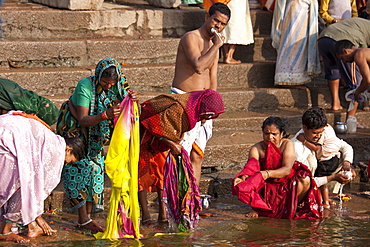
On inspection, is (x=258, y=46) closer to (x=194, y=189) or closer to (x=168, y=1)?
(x=168, y=1)

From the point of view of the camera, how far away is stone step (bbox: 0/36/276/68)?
339 inches

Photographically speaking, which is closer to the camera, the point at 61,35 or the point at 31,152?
the point at 31,152

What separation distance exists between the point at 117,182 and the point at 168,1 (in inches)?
200

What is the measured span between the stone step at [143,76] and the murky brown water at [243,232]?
90.4 inches

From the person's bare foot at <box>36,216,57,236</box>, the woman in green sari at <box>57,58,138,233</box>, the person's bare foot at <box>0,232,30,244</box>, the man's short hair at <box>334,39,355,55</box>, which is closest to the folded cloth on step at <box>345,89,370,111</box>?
the man's short hair at <box>334,39,355,55</box>

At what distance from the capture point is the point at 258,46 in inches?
402

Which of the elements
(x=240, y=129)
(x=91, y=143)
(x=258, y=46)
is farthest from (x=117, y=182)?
(x=258, y=46)

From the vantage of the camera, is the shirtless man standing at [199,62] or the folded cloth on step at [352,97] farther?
the folded cloth on step at [352,97]

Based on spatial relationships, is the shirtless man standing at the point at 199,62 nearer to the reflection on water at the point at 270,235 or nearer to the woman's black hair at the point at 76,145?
the reflection on water at the point at 270,235

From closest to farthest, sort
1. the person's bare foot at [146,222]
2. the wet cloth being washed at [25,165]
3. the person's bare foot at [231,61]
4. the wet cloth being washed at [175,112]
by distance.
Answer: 1. the wet cloth being washed at [25,165]
2. the wet cloth being washed at [175,112]
3. the person's bare foot at [146,222]
4. the person's bare foot at [231,61]

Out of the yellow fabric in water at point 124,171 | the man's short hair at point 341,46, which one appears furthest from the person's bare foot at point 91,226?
the man's short hair at point 341,46

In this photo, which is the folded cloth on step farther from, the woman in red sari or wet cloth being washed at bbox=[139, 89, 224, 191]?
wet cloth being washed at bbox=[139, 89, 224, 191]

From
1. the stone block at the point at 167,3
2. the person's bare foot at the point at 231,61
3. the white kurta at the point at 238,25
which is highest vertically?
the stone block at the point at 167,3

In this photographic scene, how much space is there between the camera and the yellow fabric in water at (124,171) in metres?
5.77
